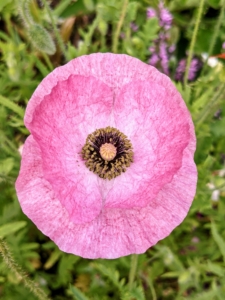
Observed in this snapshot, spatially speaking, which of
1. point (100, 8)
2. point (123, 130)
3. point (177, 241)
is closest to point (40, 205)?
point (123, 130)

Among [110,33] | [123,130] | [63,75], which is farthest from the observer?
[110,33]

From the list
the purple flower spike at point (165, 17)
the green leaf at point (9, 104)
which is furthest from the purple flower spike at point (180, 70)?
the green leaf at point (9, 104)

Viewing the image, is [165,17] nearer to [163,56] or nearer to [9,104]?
[163,56]

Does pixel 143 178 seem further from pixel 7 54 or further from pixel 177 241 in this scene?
pixel 177 241

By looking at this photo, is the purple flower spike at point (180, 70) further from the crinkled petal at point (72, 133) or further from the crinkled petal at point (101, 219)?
the crinkled petal at point (101, 219)

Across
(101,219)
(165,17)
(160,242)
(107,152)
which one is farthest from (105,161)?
(165,17)

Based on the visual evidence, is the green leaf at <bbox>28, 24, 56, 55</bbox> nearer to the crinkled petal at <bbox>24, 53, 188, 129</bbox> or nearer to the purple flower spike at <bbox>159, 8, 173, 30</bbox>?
the crinkled petal at <bbox>24, 53, 188, 129</bbox>

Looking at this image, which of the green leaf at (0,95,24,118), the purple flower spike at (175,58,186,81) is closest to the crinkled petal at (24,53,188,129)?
the green leaf at (0,95,24,118)
